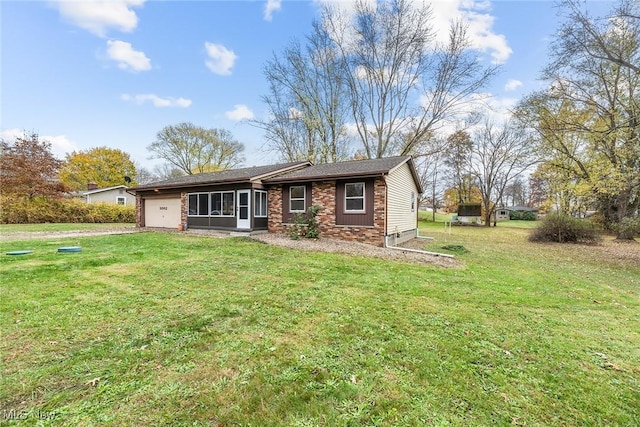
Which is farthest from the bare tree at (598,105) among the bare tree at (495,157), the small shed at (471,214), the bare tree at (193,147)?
the bare tree at (193,147)

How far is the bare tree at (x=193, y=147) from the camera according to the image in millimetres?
29938

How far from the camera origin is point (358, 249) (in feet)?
30.6

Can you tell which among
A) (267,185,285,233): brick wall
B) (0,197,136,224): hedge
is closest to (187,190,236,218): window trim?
Answer: (267,185,285,233): brick wall

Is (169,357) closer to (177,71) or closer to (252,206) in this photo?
(252,206)

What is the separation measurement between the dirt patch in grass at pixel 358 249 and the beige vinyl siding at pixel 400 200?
1704 mm

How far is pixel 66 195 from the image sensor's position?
20953mm

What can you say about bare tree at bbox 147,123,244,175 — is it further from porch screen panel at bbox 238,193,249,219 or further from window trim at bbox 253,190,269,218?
window trim at bbox 253,190,269,218

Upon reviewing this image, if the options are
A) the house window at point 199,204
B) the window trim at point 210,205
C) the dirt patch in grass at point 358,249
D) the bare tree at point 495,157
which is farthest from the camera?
the bare tree at point 495,157

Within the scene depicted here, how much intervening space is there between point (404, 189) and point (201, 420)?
40.2ft

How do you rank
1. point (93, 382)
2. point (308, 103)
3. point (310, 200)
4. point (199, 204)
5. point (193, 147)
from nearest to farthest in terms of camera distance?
point (93, 382), point (310, 200), point (199, 204), point (308, 103), point (193, 147)

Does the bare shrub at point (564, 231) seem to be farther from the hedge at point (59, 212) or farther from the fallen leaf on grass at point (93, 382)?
the hedge at point (59, 212)

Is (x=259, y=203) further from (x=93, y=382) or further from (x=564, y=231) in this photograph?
(x=564, y=231)

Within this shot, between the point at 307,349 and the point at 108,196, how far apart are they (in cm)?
3256

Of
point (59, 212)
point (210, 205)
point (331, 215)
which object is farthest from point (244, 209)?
point (59, 212)
